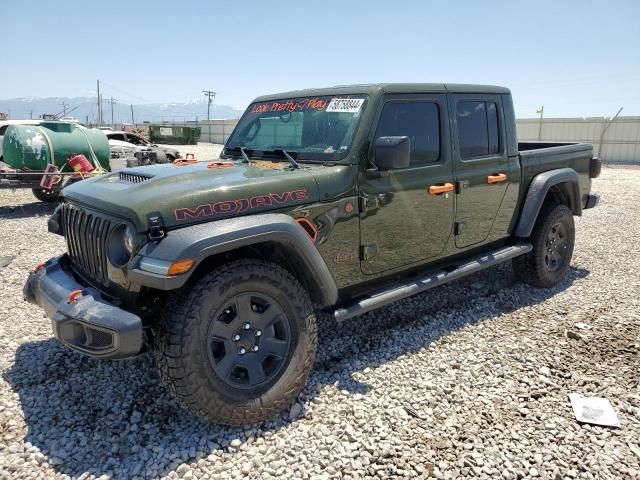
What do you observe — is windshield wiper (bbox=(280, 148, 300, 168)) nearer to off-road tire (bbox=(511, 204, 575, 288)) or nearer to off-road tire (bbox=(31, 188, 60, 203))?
off-road tire (bbox=(511, 204, 575, 288))

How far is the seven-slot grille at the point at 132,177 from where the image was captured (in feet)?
10.5

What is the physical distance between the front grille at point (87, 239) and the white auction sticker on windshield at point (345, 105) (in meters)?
1.77

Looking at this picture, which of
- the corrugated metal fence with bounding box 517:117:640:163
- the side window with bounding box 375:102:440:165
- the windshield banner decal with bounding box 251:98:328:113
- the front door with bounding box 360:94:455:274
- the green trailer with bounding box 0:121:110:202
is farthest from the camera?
the corrugated metal fence with bounding box 517:117:640:163

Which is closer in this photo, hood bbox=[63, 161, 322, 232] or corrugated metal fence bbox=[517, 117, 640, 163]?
hood bbox=[63, 161, 322, 232]

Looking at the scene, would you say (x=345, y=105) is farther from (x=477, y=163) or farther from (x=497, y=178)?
(x=497, y=178)

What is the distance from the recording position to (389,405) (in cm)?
310

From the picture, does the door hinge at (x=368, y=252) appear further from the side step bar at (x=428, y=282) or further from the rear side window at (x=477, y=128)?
the rear side window at (x=477, y=128)

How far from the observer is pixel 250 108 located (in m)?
4.39

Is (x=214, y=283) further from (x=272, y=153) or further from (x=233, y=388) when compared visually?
(x=272, y=153)

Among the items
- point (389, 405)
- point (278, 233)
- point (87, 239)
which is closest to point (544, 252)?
point (389, 405)

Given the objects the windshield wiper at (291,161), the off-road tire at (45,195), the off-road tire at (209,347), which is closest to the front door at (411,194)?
the windshield wiper at (291,161)

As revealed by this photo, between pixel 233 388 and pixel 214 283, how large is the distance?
618 millimetres

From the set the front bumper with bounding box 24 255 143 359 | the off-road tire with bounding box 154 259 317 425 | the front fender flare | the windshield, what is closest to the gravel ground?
the off-road tire with bounding box 154 259 317 425

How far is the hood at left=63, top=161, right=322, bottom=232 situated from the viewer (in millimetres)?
2652
